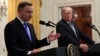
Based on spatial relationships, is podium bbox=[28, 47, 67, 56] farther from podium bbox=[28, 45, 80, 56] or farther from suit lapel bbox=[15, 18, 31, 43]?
suit lapel bbox=[15, 18, 31, 43]

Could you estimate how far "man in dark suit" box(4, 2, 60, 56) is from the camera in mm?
2666

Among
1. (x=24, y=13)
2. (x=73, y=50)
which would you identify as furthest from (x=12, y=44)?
(x=73, y=50)

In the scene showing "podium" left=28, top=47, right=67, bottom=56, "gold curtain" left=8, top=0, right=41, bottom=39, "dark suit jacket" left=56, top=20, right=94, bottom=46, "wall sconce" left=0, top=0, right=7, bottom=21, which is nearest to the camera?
"podium" left=28, top=47, right=67, bottom=56

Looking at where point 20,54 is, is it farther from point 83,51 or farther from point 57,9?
point 57,9

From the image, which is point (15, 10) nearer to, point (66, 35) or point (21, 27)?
point (66, 35)

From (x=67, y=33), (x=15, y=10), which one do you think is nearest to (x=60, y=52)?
(x=67, y=33)

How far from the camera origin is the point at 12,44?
2.67 meters

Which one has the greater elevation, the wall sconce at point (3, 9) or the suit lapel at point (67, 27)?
the wall sconce at point (3, 9)

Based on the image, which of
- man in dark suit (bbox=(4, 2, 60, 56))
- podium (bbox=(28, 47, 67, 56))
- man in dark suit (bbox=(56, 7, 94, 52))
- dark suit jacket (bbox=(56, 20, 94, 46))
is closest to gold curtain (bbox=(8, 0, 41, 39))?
man in dark suit (bbox=(56, 7, 94, 52))

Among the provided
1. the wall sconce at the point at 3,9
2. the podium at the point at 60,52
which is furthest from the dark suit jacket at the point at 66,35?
the wall sconce at the point at 3,9

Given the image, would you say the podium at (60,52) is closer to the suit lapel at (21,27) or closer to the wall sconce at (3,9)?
the suit lapel at (21,27)

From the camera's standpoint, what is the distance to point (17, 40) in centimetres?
278

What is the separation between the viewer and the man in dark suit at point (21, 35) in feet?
8.75

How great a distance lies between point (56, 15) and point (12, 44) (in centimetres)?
343
